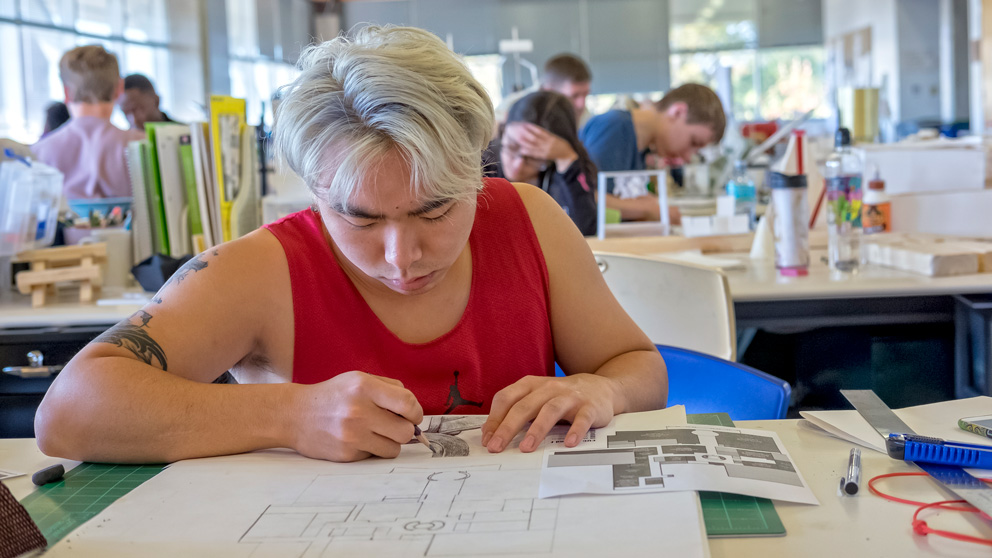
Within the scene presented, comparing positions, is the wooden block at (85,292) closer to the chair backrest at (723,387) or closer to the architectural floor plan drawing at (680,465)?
the chair backrest at (723,387)

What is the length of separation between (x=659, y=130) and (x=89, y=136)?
8.81 feet

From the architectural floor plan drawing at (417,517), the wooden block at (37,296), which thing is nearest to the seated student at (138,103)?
the wooden block at (37,296)

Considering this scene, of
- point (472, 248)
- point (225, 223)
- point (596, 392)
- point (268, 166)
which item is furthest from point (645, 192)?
point (596, 392)

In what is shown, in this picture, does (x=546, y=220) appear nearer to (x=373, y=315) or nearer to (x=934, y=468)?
(x=373, y=315)

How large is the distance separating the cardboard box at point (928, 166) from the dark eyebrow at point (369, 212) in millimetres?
2275

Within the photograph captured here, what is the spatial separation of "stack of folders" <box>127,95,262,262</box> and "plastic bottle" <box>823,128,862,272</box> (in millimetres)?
1514

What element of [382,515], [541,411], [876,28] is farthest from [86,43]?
[876,28]

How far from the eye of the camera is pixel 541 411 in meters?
0.90

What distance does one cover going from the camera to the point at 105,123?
13.3 feet

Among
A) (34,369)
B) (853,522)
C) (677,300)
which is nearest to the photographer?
(853,522)

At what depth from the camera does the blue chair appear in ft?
3.81

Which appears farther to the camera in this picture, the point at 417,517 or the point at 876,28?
the point at 876,28

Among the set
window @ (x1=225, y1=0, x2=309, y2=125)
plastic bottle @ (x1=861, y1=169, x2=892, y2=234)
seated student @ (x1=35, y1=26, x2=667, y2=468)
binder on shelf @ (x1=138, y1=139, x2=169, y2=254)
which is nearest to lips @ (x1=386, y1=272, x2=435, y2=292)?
seated student @ (x1=35, y1=26, x2=667, y2=468)

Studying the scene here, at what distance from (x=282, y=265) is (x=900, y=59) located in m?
9.24
